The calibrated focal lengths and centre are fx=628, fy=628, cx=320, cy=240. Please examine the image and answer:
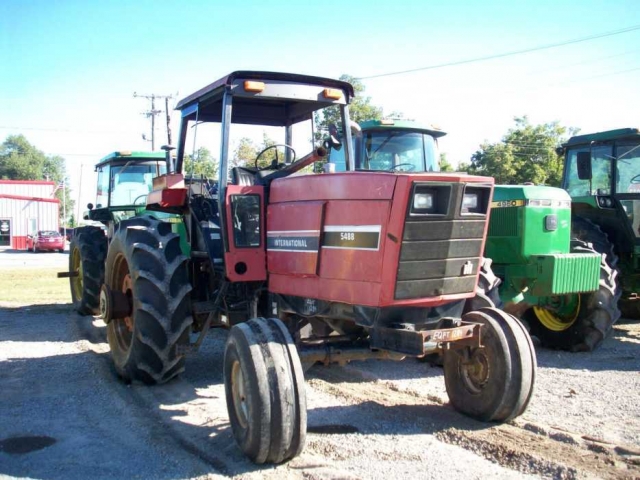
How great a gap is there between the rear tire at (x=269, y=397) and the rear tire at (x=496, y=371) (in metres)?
1.62

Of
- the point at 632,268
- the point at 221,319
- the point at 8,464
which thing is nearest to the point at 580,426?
the point at 221,319

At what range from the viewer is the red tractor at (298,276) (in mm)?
4168

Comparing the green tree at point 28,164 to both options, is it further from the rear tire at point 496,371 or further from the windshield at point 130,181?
the rear tire at point 496,371

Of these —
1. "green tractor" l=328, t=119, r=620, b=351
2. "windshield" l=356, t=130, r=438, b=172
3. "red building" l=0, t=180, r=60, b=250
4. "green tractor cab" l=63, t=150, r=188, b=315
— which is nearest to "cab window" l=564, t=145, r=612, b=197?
"green tractor" l=328, t=119, r=620, b=351

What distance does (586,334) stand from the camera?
786 centimetres

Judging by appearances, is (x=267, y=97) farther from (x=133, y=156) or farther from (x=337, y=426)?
(x=133, y=156)

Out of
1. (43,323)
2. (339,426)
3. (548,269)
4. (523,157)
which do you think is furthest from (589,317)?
(523,157)

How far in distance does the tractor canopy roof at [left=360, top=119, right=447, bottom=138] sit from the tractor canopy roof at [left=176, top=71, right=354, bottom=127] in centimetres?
290

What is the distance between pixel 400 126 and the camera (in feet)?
30.6

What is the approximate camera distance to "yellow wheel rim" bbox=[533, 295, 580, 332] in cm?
820

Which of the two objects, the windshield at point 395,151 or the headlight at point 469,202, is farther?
the windshield at point 395,151

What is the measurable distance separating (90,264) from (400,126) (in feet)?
17.6

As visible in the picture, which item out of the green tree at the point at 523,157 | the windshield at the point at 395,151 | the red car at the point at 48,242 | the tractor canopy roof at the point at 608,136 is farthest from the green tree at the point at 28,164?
the tractor canopy roof at the point at 608,136

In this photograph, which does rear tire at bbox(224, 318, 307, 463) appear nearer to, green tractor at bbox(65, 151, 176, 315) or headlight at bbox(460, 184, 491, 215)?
headlight at bbox(460, 184, 491, 215)
